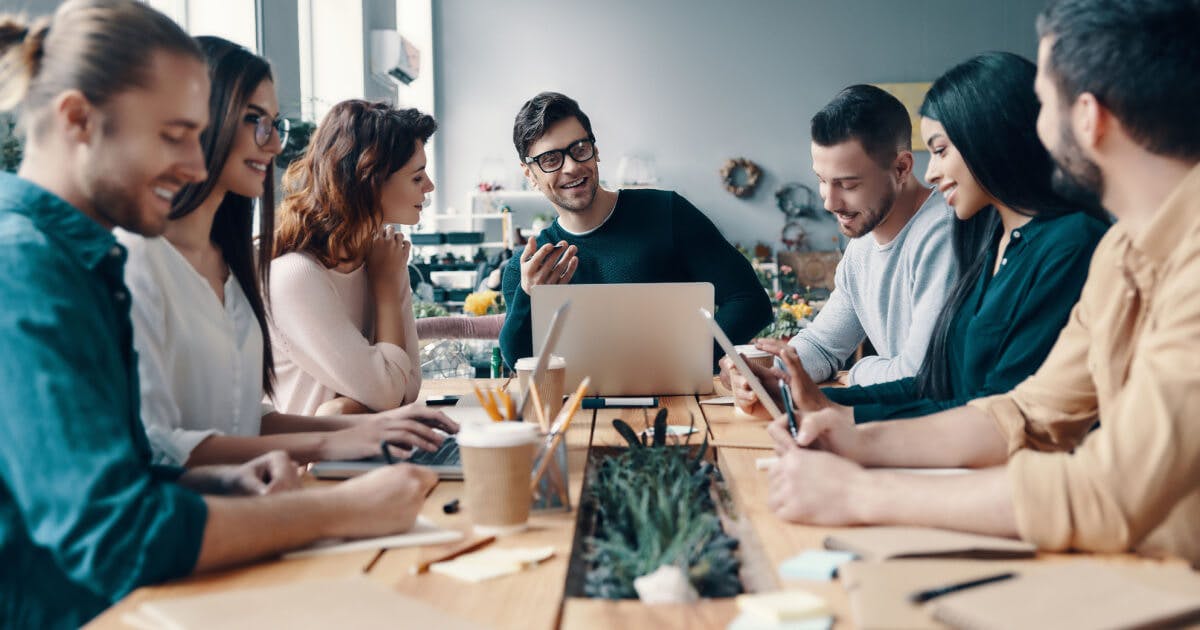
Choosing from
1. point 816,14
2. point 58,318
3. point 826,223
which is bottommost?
point 826,223

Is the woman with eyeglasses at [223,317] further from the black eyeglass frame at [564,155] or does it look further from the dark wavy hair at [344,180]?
the black eyeglass frame at [564,155]

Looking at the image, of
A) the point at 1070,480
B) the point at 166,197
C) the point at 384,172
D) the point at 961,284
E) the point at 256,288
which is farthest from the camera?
the point at 384,172

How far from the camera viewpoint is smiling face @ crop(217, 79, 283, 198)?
1.61 m

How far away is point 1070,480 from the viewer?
3.38ft

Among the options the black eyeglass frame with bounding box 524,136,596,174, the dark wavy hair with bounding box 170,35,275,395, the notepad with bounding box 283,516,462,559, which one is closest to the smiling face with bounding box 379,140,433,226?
the black eyeglass frame with bounding box 524,136,596,174

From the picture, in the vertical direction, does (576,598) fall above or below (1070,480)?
below

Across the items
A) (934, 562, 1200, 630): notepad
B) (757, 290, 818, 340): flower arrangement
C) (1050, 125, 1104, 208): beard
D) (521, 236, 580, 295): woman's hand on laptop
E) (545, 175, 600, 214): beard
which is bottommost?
(757, 290, 818, 340): flower arrangement

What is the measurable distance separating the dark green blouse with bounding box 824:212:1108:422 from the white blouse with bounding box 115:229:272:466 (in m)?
1.00

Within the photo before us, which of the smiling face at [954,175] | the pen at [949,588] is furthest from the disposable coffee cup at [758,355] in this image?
the pen at [949,588]

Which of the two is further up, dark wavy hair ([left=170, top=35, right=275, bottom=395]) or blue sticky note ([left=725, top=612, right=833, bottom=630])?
dark wavy hair ([left=170, top=35, right=275, bottom=395])

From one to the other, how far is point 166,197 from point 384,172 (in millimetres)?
1238

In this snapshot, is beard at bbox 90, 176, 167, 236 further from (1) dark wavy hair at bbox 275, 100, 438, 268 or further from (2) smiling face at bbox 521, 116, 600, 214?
(2) smiling face at bbox 521, 116, 600, 214

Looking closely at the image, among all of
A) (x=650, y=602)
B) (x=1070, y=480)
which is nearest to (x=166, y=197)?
(x=650, y=602)

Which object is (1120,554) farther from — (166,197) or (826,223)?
(826,223)
